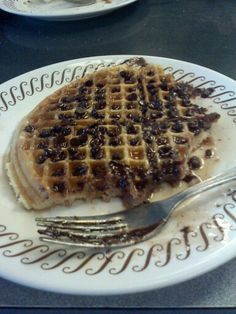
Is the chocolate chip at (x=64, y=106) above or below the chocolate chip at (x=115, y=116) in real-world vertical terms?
above

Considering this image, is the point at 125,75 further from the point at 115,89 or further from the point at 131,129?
the point at 131,129

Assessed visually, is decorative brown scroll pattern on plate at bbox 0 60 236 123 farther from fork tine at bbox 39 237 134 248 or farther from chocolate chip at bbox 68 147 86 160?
fork tine at bbox 39 237 134 248

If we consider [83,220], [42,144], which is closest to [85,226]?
[83,220]

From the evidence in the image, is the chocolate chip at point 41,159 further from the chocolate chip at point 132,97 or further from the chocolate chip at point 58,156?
the chocolate chip at point 132,97

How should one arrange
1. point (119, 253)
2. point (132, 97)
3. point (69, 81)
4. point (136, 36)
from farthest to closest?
point (136, 36) → point (69, 81) → point (132, 97) → point (119, 253)

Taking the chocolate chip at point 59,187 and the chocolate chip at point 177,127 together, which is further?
the chocolate chip at point 177,127

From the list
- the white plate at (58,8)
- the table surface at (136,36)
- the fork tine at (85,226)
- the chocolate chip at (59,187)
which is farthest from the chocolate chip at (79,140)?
the white plate at (58,8)

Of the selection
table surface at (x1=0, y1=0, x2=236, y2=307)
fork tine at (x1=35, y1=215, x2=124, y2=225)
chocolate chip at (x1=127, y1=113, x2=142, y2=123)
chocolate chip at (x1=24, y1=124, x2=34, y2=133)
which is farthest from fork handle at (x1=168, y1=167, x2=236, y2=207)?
table surface at (x1=0, y1=0, x2=236, y2=307)
